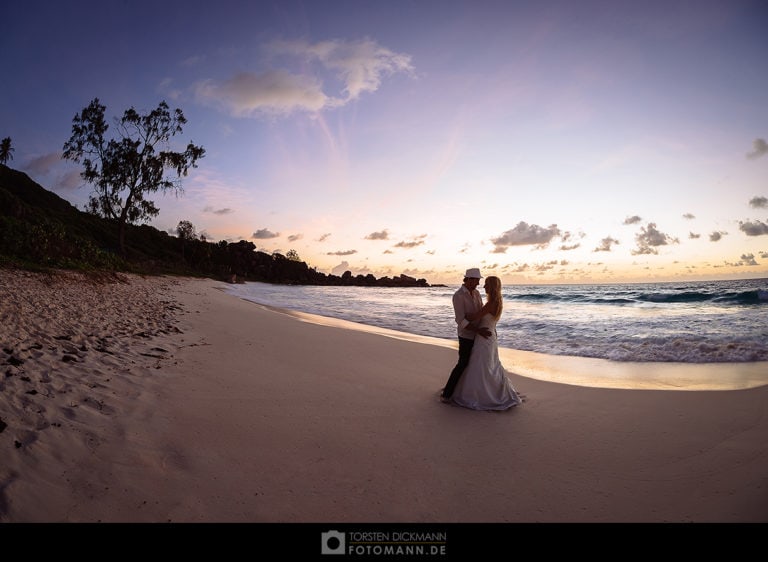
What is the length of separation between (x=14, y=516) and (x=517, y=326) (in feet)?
60.7

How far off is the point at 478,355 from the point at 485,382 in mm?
461

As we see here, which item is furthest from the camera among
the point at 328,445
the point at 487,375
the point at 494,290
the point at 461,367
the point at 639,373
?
the point at 639,373

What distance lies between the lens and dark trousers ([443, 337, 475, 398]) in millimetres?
6133

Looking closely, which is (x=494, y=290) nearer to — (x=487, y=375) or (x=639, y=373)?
(x=487, y=375)

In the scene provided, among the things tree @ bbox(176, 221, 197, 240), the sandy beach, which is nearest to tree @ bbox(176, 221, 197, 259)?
tree @ bbox(176, 221, 197, 240)

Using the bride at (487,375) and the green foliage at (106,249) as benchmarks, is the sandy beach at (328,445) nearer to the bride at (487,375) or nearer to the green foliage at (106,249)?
the bride at (487,375)

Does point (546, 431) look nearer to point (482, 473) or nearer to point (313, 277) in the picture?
point (482, 473)

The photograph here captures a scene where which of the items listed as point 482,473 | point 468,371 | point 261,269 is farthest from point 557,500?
point 261,269
